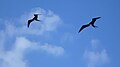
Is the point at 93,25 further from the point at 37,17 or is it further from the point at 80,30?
the point at 37,17

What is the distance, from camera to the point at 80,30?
50.1 m

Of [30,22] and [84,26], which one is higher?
[30,22]

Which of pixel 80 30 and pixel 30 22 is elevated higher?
pixel 30 22

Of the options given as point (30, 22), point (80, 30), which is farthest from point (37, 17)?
point (80, 30)

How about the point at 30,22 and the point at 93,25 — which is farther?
the point at 30,22

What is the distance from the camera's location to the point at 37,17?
5138 centimetres

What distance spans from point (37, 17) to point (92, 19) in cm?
841

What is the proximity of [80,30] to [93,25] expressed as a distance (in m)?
3.40

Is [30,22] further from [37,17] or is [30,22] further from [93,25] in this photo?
[93,25]

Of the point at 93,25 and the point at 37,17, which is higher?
the point at 37,17

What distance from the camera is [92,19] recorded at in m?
47.7

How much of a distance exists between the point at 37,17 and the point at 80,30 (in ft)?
21.3

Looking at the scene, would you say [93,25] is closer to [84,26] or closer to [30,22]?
[84,26]

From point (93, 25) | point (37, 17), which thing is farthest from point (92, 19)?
point (37, 17)
